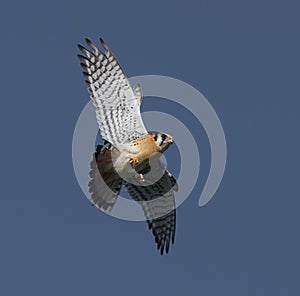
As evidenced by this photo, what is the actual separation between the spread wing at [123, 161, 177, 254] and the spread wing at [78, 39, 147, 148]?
0.79 meters

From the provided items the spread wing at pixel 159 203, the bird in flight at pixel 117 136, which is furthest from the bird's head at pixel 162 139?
the spread wing at pixel 159 203

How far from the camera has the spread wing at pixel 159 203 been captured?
17.2 meters

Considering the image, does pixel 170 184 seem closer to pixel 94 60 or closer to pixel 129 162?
pixel 129 162

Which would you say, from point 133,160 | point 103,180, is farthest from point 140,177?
point 103,180

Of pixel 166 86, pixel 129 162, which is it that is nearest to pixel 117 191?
pixel 129 162

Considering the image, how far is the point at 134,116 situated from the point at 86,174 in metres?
1.18

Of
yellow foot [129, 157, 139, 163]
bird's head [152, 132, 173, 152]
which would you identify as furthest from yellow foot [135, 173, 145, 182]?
bird's head [152, 132, 173, 152]

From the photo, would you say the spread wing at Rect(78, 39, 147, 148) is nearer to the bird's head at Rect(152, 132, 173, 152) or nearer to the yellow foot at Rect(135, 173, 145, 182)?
the bird's head at Rect(152, 132, 173, 152)

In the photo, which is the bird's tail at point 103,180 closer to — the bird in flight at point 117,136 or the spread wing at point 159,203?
the bird in flight at point 117,136

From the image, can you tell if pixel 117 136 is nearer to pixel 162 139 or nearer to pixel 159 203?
pixel 162 139

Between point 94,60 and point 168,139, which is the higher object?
point 94,60

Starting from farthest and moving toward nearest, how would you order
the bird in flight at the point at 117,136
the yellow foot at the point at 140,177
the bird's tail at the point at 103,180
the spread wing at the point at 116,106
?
the yellow foot at the point at 140,177 → the spread wing at the point at 116,106 → the bird in flight at the point at 117,136 → the bird's tail at the point at 103,180

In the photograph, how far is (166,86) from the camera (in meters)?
16.8

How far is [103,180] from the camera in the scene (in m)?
16.0
